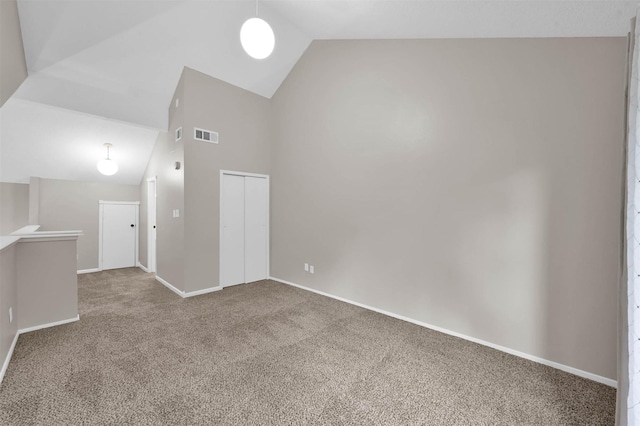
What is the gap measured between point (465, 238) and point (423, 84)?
1.78 meters

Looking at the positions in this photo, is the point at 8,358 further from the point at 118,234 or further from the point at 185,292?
the point at 118,234

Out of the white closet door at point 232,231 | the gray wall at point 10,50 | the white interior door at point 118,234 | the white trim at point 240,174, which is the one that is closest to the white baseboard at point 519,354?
the white closet door at point 232,231

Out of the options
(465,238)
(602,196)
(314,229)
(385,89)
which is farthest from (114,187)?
(602,196)

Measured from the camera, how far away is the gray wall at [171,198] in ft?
13.6

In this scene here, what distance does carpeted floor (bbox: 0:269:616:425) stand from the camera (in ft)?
5.86

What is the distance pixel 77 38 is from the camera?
10.4 ft

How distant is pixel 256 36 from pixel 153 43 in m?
2.10

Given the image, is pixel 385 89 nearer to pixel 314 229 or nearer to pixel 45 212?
pixel 314 229

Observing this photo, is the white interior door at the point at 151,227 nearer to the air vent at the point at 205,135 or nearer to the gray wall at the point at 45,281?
the air vent at the point at 205,135

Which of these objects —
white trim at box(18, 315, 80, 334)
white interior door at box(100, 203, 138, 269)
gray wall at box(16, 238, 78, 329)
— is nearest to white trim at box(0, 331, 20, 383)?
white trim at box(18, 315, 80, 334)

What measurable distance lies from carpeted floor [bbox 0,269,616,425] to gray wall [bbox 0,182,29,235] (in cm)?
307

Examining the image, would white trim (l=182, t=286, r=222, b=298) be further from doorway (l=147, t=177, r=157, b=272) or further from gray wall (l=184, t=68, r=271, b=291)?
doorway (l=147, t=177, r=157, b=272)

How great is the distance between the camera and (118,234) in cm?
612

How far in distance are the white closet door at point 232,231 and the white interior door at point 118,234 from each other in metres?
3.19
